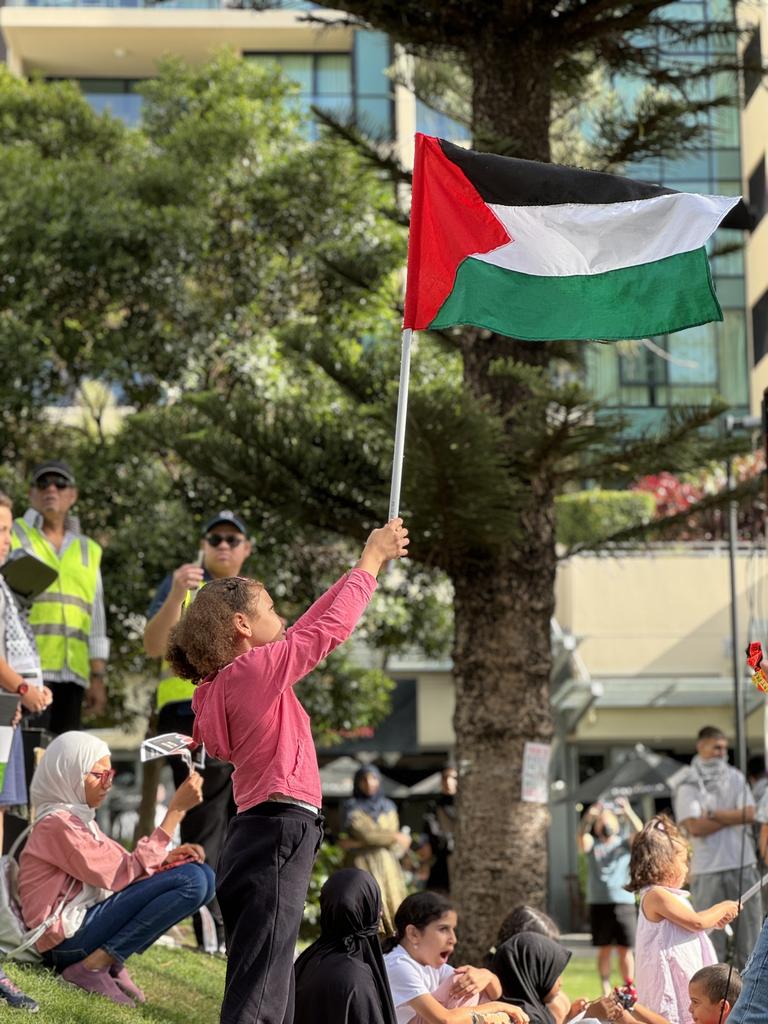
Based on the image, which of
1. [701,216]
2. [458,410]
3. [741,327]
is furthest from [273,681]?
[741,327]

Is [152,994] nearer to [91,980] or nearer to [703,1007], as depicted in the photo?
[91,980]

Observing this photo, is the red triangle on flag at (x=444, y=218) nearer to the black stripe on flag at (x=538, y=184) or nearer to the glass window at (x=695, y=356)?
the black stripe on flag at (x=538, y=184)

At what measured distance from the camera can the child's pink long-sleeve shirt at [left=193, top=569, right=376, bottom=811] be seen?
14.1ft

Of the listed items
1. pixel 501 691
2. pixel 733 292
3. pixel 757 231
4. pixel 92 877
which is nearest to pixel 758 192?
pixel 757 231

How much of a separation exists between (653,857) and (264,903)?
2147 millimetres

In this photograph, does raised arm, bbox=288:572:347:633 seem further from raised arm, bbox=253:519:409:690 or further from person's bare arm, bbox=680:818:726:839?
person's bare arm, bbox=680:818:726:839

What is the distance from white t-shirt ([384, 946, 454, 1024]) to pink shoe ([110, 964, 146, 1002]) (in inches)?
42.8

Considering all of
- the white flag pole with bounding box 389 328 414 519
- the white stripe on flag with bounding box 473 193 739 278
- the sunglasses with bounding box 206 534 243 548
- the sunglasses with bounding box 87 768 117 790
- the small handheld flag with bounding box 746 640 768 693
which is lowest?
the sunglasses with bounding box 87 768 117 790

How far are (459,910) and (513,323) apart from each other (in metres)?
4.36

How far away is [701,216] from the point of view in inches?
220

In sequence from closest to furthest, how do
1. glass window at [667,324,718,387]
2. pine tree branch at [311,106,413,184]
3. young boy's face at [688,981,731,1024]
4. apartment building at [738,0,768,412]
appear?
young boy's face at [688,981,731,1024]
pine tree branch at [311,106,413,184]
apartment building at [738,0,768,412]
glass window at [667,324,718,387]

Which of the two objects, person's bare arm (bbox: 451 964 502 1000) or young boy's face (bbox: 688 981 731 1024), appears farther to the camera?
person's bare arm (bbox: 451 964 502 1000)

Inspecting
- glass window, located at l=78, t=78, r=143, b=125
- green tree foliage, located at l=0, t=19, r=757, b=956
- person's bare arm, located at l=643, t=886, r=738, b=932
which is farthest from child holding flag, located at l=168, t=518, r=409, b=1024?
glass window, located at l=78, t=78, r=143, b=125

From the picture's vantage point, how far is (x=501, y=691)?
29.0 feet
